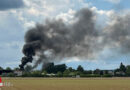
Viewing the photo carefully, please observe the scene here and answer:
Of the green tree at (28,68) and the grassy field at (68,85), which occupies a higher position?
the green tree at (28,68)

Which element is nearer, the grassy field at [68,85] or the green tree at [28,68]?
the grassy field at [68,85]

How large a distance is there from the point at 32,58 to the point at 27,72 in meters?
24.0

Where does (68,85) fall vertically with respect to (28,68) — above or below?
below

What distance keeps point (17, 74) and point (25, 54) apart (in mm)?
28086

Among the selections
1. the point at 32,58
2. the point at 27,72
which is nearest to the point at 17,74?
the point at 27,72

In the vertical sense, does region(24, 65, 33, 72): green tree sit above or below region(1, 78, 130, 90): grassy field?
above

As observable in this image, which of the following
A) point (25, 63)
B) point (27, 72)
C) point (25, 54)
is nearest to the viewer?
point (25, 54)

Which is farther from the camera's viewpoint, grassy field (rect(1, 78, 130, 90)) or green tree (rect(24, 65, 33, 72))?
green tree (rect(24, 65, 33, 72))

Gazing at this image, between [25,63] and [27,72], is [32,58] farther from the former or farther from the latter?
[27,72]

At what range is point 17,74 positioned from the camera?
196 meters

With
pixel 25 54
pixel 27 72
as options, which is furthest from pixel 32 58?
pixel 27 72

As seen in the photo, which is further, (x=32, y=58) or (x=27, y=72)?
(x=27, y=72)

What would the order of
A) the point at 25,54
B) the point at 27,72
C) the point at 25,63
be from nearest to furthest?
the point at 25,54 < the point at 25,63 < the point at 27,72

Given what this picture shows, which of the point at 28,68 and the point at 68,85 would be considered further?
the point at 28,68
